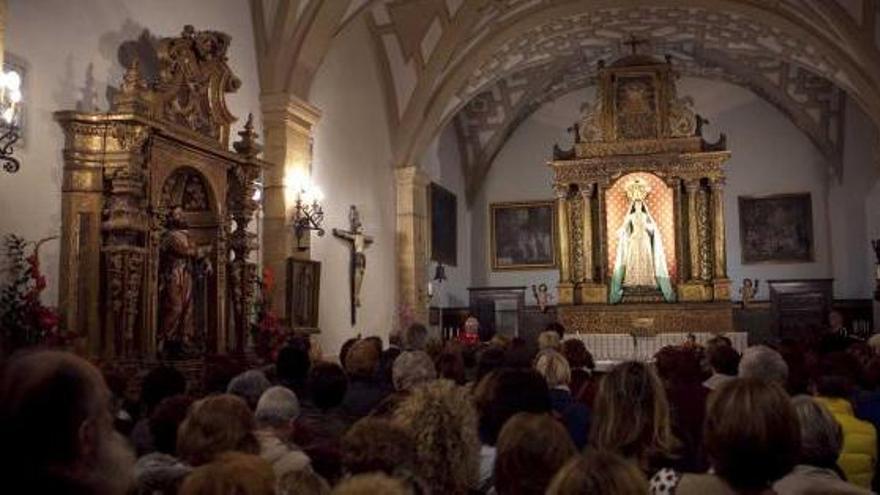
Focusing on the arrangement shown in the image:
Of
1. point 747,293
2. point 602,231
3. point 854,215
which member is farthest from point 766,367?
point 854,215

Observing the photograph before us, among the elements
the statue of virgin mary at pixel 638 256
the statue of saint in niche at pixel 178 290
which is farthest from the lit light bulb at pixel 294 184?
the statue of virgin mary at pixel 638 256

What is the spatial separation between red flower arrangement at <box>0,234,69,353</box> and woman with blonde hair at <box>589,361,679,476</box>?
176 inches

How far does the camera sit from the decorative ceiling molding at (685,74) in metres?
18.0

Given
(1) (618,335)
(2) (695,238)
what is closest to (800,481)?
(1) (618,335)

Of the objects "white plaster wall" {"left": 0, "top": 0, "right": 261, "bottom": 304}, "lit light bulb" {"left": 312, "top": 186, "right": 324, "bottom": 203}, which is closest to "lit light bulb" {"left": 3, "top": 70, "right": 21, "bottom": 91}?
"white plaster wall" {"left": 0, "top": 0, "right": 261, "bottom": 304}

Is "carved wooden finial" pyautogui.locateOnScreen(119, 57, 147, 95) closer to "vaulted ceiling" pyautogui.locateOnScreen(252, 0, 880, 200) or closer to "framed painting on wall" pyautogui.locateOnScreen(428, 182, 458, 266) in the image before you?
"vaulted ceiling" pyautogui.locateOnScreen(252, 0, 880, 200)

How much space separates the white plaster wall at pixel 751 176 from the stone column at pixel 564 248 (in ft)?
10.6

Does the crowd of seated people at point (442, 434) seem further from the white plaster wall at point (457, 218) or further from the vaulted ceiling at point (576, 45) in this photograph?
the white plaster wall at point (457, 218)

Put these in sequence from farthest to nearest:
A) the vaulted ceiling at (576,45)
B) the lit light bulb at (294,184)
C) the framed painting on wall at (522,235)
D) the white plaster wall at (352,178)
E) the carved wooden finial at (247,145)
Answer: the framed painting on wall at (522,235) → the white plaster wall at (352,178) → the vaulted ceiling at (576,45) → the lit light bulb at (294,184) → the carved wooden finial at (247,145)

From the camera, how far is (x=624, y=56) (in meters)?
17.4

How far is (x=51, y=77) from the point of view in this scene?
7191 millimetres

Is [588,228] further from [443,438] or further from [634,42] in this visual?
[443,438]

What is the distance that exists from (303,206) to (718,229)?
8.54 metres

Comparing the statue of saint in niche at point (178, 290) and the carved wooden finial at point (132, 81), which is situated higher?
the carved wooden finial at point (132, 81)
